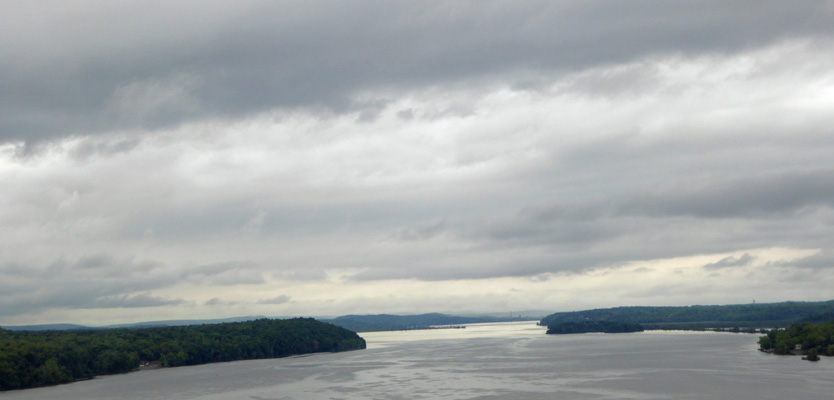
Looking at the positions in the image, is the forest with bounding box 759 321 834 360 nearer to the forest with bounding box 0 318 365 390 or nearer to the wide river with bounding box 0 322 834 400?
the wide river with bounding box 0 322 834 400

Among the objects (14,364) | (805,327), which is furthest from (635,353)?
(14,364)

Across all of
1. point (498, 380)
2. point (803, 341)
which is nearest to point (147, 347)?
point (498, 380)

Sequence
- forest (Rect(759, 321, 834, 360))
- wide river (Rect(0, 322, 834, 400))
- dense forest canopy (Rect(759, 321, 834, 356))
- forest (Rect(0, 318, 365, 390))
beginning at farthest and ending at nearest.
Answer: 1. dense forest canopy (Rect(759, 321, 834, 356))
2. forest (Rect(759, 321, 834, 360))
3. forest (Rect(0, 318, 365, 390))
4. wide river (Rect(0, 322, 834, 400))

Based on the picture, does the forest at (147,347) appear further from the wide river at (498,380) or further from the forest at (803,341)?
the forest at (803,341)

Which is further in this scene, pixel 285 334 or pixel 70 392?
pixel 285 334

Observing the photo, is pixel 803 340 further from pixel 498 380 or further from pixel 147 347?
pixel 147 347

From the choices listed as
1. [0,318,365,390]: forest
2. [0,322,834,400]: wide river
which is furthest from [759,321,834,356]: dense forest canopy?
[0,318,365,390]: forest

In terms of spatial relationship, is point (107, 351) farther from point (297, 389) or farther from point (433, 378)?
point (433, 378)
